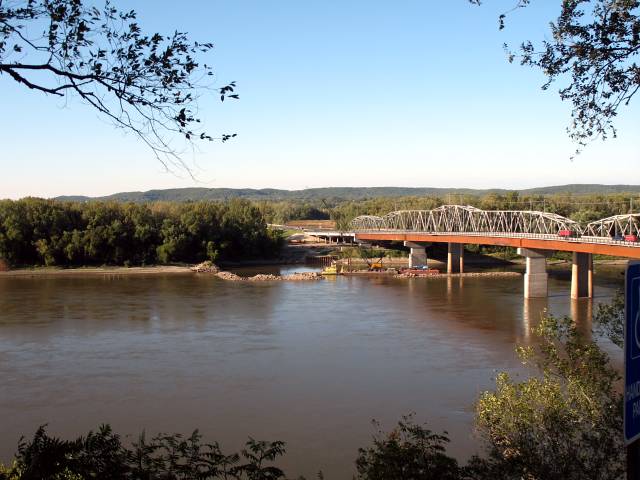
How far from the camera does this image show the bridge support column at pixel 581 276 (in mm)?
39844

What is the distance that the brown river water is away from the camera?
1608 cm

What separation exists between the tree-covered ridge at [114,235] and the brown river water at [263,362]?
18555mm

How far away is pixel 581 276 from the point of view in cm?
4006

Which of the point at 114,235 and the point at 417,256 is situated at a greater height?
the point at 114,235

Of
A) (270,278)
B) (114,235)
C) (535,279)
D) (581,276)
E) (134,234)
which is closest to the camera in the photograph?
(581,276)

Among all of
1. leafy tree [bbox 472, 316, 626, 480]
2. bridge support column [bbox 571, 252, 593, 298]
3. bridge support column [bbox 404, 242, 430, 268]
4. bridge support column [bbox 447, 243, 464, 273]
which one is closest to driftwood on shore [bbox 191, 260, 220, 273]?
bridge support column [bbox 404, 242, 430, 268]

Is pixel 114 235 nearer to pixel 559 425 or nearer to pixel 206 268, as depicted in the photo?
pixel 206 268

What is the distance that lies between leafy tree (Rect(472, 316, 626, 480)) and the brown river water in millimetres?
4504

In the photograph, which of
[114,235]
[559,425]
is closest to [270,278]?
[114,235]

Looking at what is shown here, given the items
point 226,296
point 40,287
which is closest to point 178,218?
point 40,287

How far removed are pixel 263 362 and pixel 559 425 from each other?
15365 mm

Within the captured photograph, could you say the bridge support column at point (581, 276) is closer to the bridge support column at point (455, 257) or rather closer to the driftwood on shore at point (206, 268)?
the bridge support column at point (455, 257)

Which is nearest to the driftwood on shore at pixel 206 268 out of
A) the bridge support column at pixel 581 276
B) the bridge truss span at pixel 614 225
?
the bridge support column at pixel 581 276

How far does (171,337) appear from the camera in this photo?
90.5 feet
